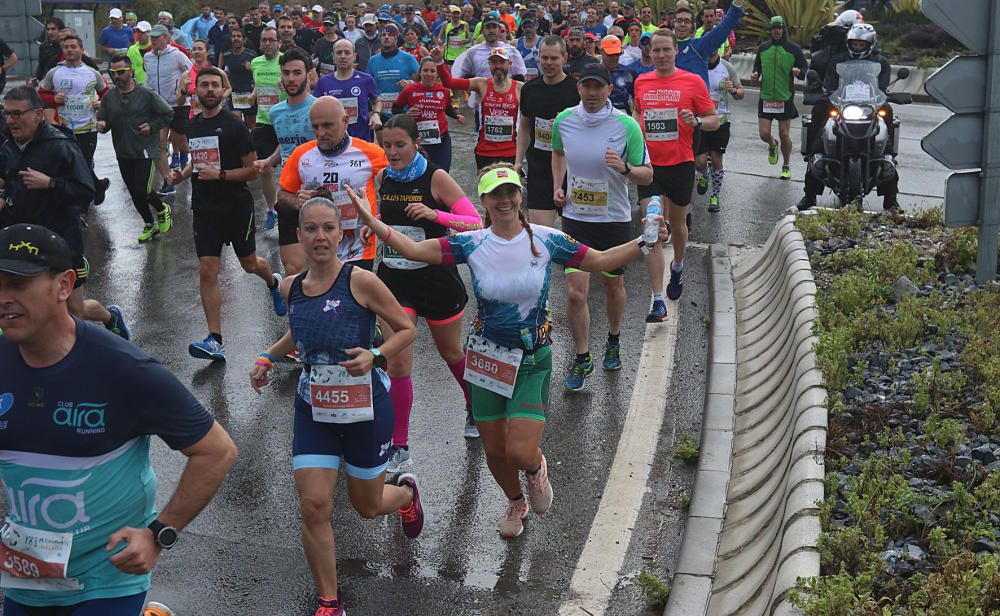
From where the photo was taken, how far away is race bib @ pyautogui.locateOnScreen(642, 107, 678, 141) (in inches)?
406

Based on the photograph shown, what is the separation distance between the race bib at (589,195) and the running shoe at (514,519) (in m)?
2.90

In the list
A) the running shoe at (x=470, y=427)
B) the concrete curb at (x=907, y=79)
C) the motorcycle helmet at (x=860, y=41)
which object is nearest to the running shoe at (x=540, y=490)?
the running shoe at (x=470, y=427)

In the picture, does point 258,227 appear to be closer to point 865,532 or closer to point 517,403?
point 517,403

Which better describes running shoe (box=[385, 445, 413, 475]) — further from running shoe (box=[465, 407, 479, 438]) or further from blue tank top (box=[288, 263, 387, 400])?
blue tank top (box=[288, 263, 387, 400])

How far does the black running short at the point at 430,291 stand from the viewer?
24.3 feet

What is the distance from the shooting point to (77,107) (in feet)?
45.6

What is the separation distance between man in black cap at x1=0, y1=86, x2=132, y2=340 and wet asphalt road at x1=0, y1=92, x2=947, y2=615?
135cm

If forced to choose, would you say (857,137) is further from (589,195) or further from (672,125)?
(589,195)

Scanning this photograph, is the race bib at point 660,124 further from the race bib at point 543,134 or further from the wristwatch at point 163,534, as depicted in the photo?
the wristwatch at point 163,534

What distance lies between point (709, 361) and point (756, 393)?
102 centimetres

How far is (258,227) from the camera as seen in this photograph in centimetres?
1365

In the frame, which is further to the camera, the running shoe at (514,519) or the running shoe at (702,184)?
the running shoe at (702,184)

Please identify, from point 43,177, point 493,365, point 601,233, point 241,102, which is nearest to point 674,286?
point 601,233

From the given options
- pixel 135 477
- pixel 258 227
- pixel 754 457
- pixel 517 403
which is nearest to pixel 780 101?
pixel 258 227
